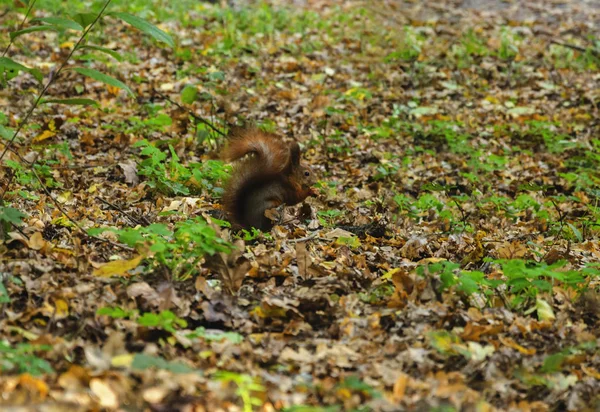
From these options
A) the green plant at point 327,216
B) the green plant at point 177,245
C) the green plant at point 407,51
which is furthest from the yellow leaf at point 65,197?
the green plant at point 407,51

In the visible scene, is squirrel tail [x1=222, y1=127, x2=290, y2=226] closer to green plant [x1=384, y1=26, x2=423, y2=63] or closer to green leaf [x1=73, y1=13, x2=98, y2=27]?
green leaf [x1=73, y1=13, x2=98, y2=27]

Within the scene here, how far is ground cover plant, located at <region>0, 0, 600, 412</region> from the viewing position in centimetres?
267

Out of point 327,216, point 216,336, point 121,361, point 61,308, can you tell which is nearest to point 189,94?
point 327,216

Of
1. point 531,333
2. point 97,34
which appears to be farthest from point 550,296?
point 97,34

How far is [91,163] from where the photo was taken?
600 cm

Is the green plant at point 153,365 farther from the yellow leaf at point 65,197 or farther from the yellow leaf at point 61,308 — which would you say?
the yellow leaf at point 65,197

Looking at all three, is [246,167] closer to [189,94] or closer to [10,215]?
[10,215]

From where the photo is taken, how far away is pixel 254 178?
464 centimetres

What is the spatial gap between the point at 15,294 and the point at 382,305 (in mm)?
1750

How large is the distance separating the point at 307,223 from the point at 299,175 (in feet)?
1.18

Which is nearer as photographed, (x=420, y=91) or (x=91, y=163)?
(x=91, y=163)

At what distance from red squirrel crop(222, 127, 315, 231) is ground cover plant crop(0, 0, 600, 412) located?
0.17 meters

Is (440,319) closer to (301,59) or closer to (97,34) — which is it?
(301,59)

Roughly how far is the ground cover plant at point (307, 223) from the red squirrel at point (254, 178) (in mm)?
174
